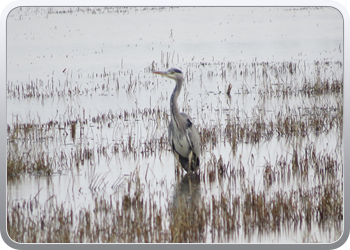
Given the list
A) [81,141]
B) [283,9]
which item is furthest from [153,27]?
[283,9]

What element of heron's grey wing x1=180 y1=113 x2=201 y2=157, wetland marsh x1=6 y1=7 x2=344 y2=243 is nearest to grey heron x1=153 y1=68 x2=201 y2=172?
heron's grey wing x1=180 y1=113 x2=201 y2=157

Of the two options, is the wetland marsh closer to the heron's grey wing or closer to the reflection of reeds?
the reflection of reeds

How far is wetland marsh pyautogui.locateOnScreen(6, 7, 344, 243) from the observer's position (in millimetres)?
4586

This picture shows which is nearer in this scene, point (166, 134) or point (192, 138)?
point (192, 138)

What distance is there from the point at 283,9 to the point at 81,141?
3925 millimetres

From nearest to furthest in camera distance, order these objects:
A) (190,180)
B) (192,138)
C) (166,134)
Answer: (190,180) → (192,138) → (166,134)

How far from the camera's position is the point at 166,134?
7660 mm

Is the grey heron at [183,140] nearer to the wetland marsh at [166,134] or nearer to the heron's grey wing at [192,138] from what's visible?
the heron's grey wing at [192,138]

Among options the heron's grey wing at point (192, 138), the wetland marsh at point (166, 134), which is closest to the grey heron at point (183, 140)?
the heron's grey wing at point (192, 138)

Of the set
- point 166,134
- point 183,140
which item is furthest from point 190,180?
point 166,134

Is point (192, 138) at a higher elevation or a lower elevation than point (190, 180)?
higher

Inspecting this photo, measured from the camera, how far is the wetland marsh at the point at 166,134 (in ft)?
15.0

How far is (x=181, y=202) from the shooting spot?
515cm

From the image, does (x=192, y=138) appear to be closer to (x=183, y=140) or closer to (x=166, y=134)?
(x=183, y=140)
